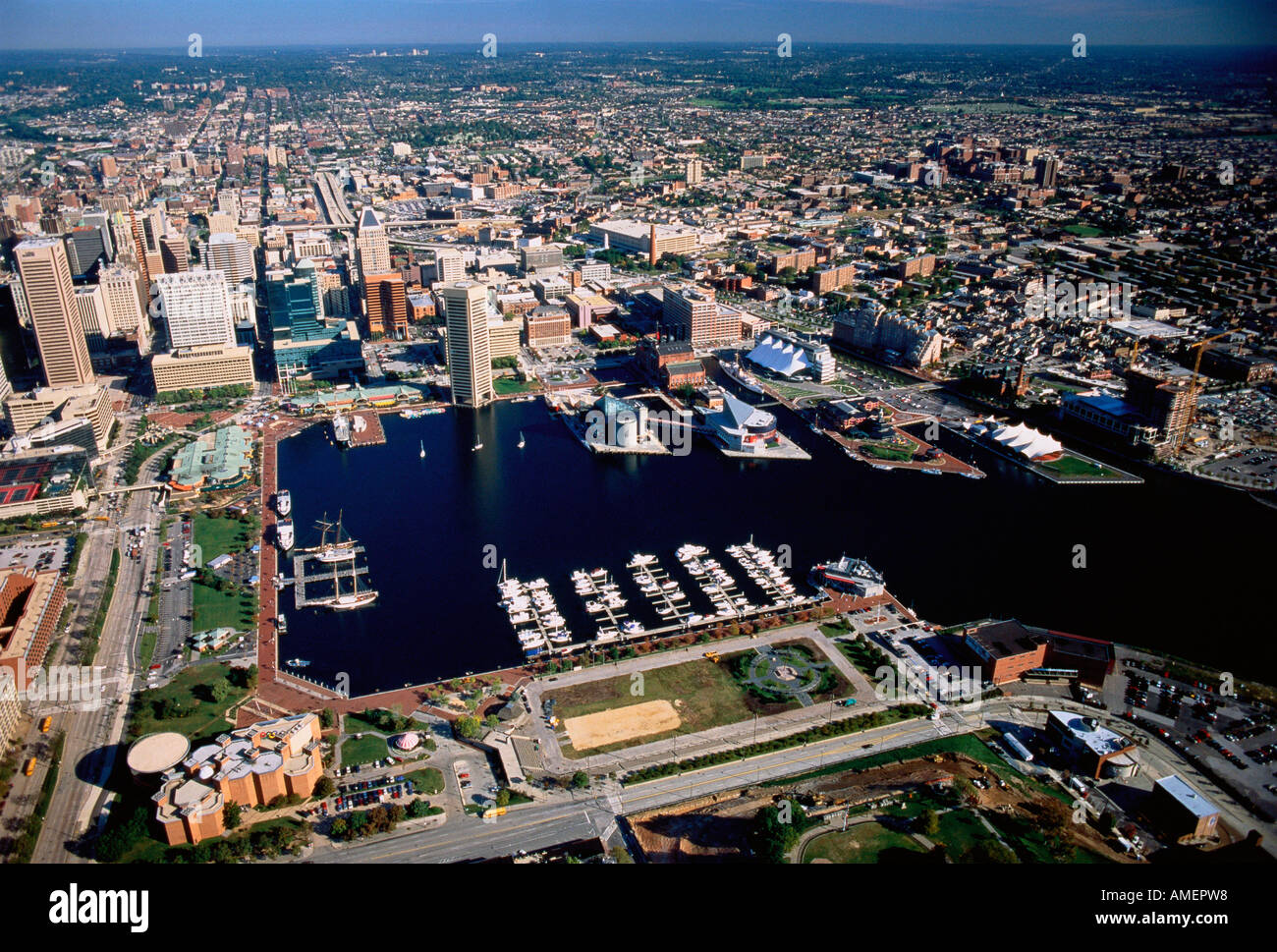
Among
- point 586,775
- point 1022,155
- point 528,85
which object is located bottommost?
point 586,775

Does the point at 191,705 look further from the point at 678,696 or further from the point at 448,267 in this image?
the point at 448,267

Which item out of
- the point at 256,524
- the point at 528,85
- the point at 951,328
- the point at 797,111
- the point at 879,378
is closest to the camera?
the point at 256,524

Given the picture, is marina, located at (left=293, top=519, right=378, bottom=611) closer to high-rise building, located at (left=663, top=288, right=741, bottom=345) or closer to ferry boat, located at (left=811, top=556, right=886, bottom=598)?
ferry boat, located at (left=811, top=556, right=886, bottom=598)

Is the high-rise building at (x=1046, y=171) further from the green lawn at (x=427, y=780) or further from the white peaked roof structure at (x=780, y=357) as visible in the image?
the green lawn at (x=427, y=780)

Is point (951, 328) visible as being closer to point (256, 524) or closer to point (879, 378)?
point (879, 378)
